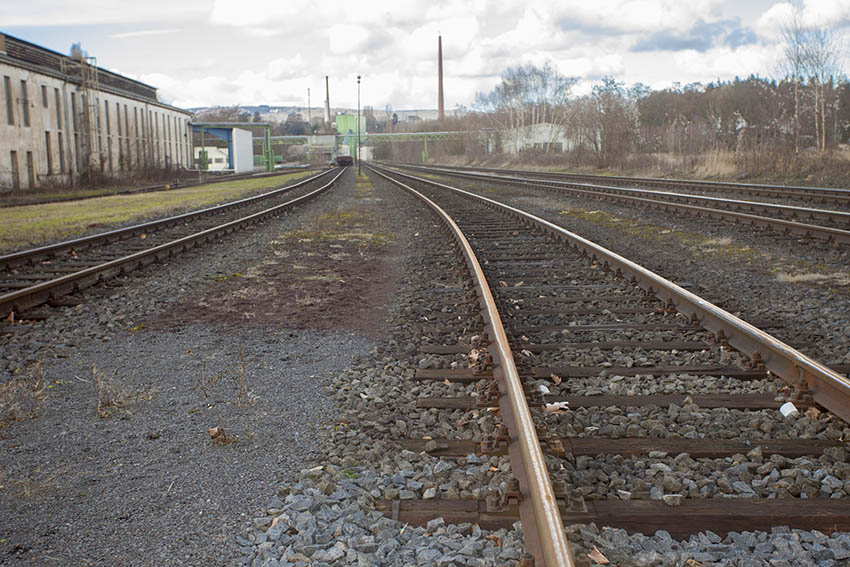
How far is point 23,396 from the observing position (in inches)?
188

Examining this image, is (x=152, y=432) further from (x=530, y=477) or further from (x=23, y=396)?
(x=530, y=477)

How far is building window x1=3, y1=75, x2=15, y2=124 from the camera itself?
33562 mm

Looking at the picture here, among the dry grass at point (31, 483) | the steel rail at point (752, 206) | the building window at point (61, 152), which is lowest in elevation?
the dry grass at point (31, 483)

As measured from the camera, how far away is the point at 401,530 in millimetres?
3076

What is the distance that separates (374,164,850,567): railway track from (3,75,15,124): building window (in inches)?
1332

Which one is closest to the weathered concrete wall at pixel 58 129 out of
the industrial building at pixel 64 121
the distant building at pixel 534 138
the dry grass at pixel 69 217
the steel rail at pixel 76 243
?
the industrial building at pixel 64 121

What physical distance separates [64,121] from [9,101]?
18.5 ft

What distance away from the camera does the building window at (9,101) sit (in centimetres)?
3356

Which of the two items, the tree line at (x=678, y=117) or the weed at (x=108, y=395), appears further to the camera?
the tree line at (x=678, y=117)

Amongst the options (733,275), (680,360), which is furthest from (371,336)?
(733,275)

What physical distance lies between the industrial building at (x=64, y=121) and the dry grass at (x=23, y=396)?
1193 inches

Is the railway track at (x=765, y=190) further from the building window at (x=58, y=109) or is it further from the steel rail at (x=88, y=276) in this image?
the building window at (x=58, y=109)

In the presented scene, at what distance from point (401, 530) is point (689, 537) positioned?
3.88 ft

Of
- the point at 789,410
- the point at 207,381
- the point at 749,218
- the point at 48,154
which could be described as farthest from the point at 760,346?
the point at 48,154
